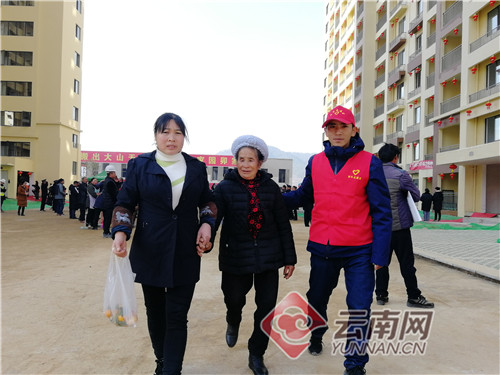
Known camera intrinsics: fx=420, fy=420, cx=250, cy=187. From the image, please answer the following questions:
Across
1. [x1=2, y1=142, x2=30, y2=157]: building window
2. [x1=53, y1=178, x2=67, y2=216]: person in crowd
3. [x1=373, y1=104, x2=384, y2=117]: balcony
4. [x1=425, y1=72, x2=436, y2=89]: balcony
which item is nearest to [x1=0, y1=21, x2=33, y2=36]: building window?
[x1=2, y1=142, x2=30, y2=157]: building window

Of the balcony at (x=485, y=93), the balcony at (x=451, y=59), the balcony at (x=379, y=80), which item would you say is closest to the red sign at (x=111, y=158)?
the balcony at (x=379, y=80)

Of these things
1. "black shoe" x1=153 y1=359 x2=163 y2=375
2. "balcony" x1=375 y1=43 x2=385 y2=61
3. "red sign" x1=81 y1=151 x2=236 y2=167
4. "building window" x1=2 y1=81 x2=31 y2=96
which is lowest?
"black shoe" x1=153 y1=359 x2=163 y2=375

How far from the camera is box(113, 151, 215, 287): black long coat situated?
2.83 metres

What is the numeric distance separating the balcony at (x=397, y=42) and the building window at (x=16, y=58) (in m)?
31.8

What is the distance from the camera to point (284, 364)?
326cm

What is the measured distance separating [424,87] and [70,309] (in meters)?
30.3

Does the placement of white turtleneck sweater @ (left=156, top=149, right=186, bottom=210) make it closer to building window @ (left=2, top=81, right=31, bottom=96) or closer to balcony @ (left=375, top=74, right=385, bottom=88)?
balcony @ (left=375, top=74, right=385, bottom=88)

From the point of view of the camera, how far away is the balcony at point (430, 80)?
2898cm

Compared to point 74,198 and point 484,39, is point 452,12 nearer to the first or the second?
point 484,39

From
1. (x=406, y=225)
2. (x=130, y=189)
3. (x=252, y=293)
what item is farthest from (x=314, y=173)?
(x=252, y=293)

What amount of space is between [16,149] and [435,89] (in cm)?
3453

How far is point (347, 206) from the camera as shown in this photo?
3182 millimetres

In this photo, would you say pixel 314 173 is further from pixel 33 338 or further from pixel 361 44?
pixel 361 44

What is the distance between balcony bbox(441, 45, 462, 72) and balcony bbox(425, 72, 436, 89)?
5.29 feet
